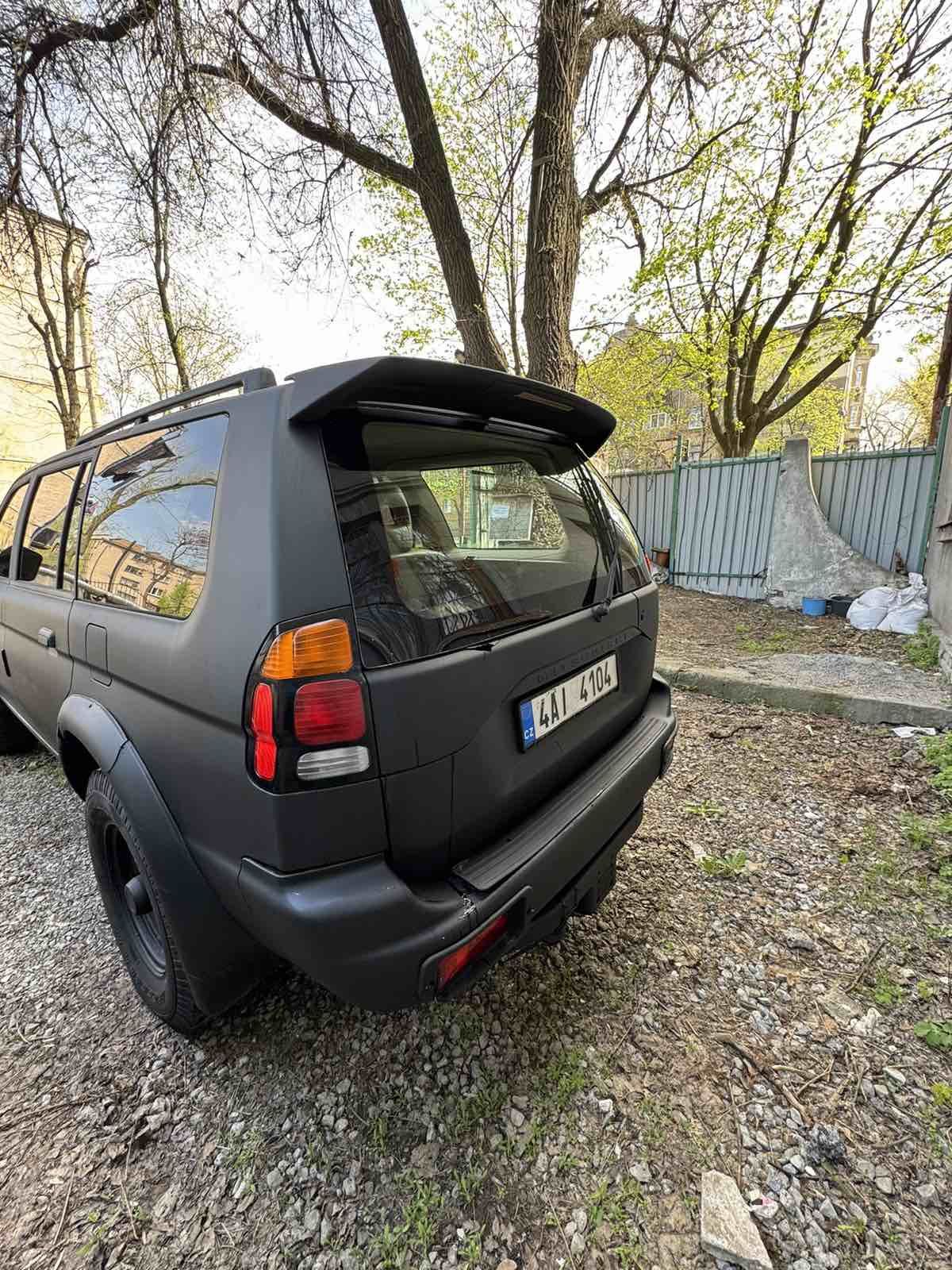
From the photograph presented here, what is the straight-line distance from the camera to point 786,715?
3875 mm

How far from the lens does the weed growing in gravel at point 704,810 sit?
110 inches

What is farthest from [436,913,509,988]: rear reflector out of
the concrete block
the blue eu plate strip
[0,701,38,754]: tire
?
the concrete block

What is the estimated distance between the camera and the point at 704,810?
2840 mm

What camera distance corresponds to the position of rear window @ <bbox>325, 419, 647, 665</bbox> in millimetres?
1241

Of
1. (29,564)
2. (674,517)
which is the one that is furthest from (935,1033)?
(674,517)

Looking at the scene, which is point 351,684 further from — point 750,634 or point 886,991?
point 750,634

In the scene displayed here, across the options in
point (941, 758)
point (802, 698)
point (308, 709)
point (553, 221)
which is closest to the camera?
point (308, 709)

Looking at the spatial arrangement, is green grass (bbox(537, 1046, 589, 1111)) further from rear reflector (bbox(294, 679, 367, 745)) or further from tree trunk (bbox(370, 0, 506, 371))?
tree trunk (bbox(370, 0, 506, 371))

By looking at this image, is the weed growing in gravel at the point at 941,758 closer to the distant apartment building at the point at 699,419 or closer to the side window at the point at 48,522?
the side window at the point at 48,522

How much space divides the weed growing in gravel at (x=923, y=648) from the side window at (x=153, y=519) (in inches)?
205

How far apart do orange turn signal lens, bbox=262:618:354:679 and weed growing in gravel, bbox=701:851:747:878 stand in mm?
2028

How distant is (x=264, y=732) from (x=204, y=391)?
104 centimetres

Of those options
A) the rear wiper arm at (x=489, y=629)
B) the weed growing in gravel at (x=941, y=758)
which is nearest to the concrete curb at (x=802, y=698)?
the weed growing in gravel at (x=941, y=758)

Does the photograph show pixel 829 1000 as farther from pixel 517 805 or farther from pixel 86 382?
pixel 86 382
